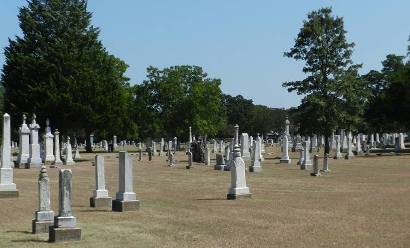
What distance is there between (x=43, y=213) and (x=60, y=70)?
164 feet

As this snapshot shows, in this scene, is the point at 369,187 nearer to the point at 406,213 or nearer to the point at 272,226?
the point at 406,213

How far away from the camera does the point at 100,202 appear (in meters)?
16.0

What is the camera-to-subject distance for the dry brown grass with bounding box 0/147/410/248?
1051cm

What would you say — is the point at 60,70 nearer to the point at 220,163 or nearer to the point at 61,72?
the point at 61,72

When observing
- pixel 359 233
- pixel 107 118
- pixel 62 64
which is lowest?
pixel 359 233

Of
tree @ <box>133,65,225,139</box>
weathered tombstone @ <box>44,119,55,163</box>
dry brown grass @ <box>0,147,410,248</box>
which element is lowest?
dry brown grass @ <box>0,147,410,248</box>

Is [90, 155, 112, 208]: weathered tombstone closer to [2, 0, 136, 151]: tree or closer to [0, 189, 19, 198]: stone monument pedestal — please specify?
[0, 189, 19, 198]: stone monument pedestal

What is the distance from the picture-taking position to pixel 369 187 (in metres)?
21.4

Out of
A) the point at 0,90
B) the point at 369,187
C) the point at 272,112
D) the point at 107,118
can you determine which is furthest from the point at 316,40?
the point at 272,112

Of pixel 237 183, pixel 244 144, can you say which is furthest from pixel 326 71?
pixel 237 183

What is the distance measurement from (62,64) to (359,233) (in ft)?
173

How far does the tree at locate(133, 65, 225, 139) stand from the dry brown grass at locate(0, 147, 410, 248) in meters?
67.0

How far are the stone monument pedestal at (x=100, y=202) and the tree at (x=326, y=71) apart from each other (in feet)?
136

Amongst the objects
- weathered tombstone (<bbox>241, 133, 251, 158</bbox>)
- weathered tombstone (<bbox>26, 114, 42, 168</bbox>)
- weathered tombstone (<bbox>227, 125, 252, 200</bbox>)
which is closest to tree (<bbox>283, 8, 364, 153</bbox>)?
weathered tombstone (<bbox>241, 133, 251, 158</bbox>)
